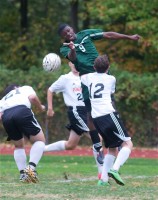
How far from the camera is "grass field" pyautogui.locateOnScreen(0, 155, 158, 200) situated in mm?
10711

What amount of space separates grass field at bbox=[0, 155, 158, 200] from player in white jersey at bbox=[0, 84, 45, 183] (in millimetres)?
261

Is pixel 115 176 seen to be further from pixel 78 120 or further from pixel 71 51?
pixel 78 120

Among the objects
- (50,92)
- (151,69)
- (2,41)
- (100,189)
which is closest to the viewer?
(100,189)

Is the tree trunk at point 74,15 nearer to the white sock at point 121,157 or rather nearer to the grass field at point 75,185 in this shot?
the grass field at point 75,185

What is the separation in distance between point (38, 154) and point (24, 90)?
3.30 feet

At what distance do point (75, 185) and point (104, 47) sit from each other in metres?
23.0

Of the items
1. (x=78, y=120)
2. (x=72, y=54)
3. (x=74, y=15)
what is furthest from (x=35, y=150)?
(x=74, y=15)

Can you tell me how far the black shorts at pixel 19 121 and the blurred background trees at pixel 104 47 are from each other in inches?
533

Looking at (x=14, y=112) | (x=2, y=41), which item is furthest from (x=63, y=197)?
(x=2, y=41)

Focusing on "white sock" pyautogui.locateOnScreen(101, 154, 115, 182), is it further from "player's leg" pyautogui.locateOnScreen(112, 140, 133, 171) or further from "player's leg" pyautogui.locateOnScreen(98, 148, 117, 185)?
"player's leg" pyautogui.locateOnScreen(112, 140, 133, 171)

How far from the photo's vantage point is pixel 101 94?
1258 cm

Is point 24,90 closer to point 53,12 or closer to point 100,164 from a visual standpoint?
point 100,164

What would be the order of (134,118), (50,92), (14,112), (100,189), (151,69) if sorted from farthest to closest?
1. (151,69)
2. (134,118)
3. (50,92)
4. (14,112)
5. (100,189)

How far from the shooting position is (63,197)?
1055cm
